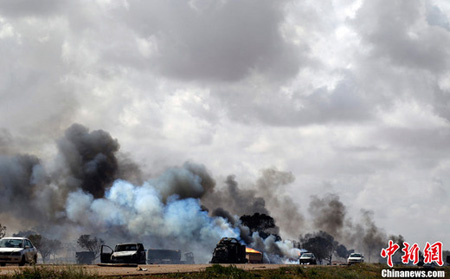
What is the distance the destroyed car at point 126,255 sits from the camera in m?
44.8

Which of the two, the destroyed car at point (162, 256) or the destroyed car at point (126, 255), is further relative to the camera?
the destroyed car at point (162, 256)

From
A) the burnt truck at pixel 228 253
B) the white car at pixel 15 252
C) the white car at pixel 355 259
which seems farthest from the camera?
the white car at pixel 355 259

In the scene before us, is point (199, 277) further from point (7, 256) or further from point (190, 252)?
point (190, 252)

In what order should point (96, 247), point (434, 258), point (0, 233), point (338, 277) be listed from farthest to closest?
point (96, 247)
point (0, 233)
point (434, 258)
point (338, 277)

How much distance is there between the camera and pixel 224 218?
13362 cm

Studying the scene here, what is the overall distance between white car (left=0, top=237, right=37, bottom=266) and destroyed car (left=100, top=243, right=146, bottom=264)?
29.7 ft

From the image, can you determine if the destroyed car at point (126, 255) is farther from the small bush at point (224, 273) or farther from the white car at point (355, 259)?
the white car at point (355, 259)

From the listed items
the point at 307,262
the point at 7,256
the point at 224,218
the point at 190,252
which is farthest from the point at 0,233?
the point at 7,256

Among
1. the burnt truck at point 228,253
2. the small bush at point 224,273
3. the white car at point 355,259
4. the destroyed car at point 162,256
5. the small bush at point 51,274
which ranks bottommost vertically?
the destroyed car at point 162,256

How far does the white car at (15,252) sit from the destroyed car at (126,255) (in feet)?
29.7

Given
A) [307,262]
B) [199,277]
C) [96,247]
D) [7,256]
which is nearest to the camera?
[199,277]

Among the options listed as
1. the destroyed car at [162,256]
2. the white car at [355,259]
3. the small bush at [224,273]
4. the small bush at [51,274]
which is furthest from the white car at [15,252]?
the destroyed car at [162,256]

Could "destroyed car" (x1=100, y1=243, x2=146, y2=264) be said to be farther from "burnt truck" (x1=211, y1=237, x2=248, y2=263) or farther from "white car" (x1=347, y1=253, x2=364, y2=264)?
"white car" (x1=347, y1=253, x2=364, y2=264)

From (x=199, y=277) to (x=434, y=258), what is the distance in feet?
71.5
